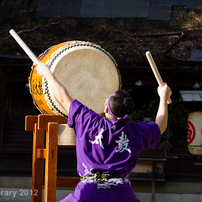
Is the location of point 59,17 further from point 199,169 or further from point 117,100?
point 117,100

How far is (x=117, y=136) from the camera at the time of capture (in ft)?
6.01

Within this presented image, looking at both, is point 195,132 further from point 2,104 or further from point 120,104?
point 120,104

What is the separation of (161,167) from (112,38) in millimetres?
2507

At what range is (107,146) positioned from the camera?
181 cm

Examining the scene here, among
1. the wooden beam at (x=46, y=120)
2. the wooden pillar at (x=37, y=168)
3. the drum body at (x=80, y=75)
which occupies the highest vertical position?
the drum body at (x=80, y=75)

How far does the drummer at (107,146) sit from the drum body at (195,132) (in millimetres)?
3971

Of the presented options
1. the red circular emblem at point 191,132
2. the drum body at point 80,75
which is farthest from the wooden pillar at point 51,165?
the red circular emblem at point 191,132

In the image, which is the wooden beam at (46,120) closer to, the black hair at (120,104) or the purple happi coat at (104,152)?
the purple happi coat at (104,152)

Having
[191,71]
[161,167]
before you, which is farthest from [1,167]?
[191,71]

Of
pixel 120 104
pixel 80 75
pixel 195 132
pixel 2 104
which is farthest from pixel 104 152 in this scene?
pixel 2 104

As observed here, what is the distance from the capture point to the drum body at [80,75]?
3062 millimetres

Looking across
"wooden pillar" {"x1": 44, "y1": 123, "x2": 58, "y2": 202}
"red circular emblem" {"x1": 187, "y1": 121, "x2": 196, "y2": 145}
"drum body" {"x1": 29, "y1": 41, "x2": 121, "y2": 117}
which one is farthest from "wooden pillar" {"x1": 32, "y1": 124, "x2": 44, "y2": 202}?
"red circular emblem" {"x1": 187, "y1": 121, "x2": 196, "y2": 145}

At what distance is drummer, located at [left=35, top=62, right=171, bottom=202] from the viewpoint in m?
1.82

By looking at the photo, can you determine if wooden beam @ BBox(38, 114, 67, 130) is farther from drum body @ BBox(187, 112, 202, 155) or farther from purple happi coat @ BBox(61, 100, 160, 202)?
drum body @ BBox(187, 112, 202, 155)
